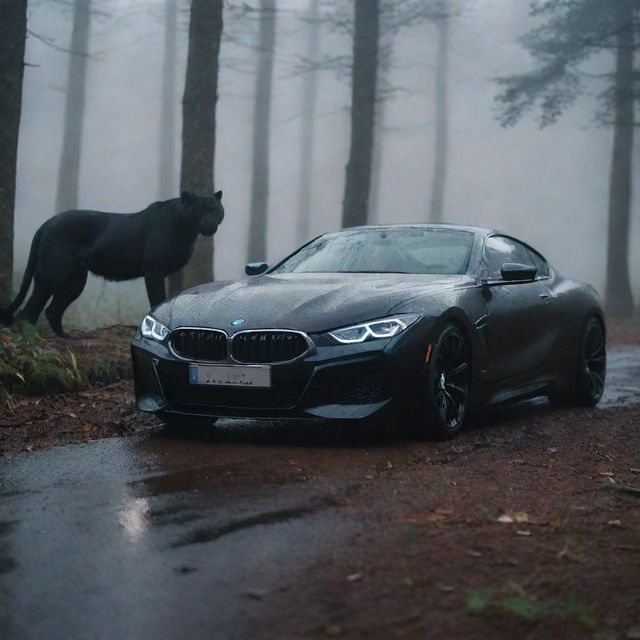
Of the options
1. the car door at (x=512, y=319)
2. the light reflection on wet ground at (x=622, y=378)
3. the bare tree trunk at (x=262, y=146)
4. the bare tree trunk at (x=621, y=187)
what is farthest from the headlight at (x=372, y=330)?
the bare tree trunk at (x=262, y=146)

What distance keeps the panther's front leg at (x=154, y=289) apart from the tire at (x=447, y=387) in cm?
423

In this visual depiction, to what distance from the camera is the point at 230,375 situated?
6.16 meters

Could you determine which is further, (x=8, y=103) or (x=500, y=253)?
(x=8, y=103)

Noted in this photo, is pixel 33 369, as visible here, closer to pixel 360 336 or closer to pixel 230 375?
pixel 230 375

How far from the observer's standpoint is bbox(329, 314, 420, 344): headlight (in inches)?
240

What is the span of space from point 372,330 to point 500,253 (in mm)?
2329

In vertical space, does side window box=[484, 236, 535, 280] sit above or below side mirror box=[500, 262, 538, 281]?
above

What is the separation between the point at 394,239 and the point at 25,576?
4575 millimetres

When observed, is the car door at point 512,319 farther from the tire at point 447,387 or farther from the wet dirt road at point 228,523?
the wet dirt road at point 228,523

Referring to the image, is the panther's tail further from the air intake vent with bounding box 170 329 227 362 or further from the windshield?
the air intake vent with bounding box 170 329 227 362

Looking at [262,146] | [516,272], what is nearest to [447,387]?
[516,272]

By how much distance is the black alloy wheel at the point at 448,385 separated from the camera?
6342mm

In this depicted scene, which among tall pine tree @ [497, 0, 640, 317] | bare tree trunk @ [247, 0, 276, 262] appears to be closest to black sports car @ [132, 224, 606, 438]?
tall pine tree @ [497, 0, 640, 317]

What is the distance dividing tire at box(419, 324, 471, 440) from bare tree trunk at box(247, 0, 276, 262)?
21906mm
